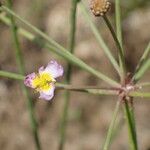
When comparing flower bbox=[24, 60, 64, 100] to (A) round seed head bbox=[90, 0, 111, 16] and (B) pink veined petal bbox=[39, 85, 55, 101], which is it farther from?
(A) round seed head bbox=[90, 0, 111, 16]

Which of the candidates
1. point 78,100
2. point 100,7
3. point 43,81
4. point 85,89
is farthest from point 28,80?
point 78,100

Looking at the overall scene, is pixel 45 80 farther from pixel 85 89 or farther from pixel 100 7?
pixel 100 7

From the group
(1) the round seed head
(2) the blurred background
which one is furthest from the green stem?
(2) the blurred background

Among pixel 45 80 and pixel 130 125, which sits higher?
pixel 45 80

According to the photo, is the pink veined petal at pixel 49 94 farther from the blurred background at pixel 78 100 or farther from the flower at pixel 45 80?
the blurred background at pixel 78 100

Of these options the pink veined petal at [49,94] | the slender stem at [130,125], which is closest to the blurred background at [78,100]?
the slender stem at [130,125]

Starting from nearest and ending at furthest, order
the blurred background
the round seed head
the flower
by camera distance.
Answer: the round seed head, the flower, the blurred background
